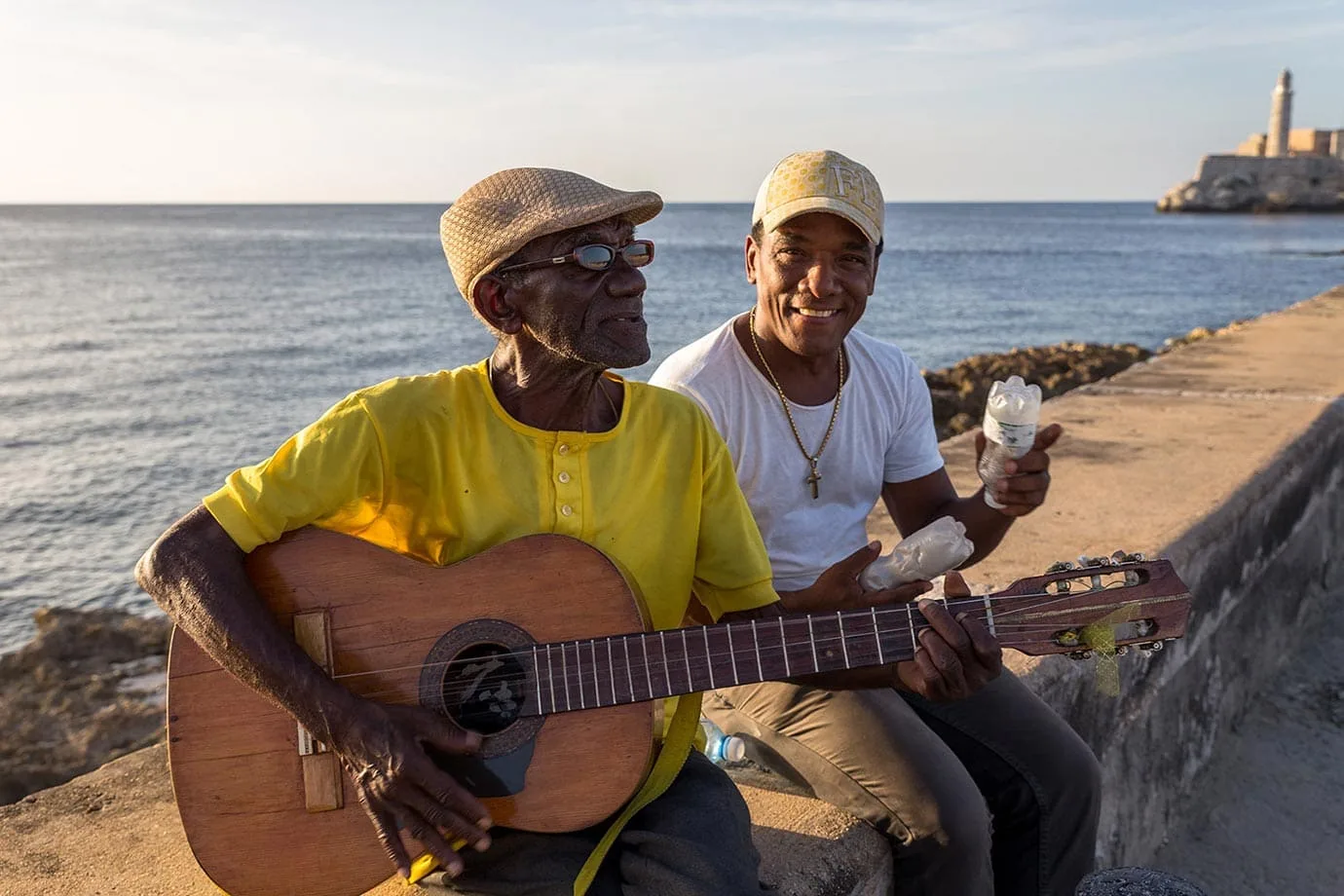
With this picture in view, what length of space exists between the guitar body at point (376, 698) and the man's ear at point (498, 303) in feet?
1.57

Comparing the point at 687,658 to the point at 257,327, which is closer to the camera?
the point at 687,658

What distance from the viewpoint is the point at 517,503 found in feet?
8.09

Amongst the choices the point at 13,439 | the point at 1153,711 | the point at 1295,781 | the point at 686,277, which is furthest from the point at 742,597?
the point at 686,277

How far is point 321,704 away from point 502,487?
55 cm

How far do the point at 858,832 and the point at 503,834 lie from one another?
86cm

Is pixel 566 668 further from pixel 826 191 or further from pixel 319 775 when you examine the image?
pixel 826 191

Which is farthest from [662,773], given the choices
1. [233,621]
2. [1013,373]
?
[1013,373]

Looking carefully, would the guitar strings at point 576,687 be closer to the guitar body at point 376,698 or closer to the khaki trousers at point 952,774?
the guitar body at point 376,698

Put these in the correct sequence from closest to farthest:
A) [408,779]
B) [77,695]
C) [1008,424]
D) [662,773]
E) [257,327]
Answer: [408,779] → [662,773] → [1008,424] → [77,695] → [257,327]

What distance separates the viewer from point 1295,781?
4.35 metres

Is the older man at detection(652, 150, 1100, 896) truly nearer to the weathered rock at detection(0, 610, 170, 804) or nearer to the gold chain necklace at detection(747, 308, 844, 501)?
the gold chain necklace at detection(747, 308, 844, 501)

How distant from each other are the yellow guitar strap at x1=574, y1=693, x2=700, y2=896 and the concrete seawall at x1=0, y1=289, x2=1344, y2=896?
1.03 feet

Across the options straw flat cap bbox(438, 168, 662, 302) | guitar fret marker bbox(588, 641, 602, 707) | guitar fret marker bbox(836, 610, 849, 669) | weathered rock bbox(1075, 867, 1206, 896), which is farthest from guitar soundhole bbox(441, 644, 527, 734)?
weathered rock bbox(1075, 867, 1206, 896)

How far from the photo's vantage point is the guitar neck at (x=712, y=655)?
7.61ft
